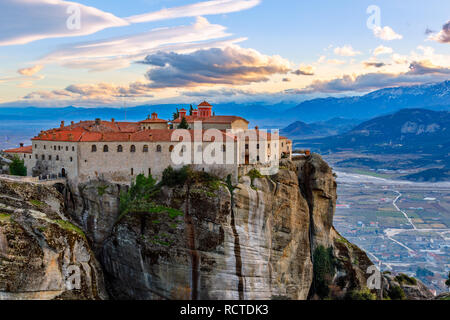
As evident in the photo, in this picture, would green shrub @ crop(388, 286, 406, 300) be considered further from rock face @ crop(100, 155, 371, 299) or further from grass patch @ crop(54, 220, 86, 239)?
grass patch @ crop(54, 220, 86, 239)

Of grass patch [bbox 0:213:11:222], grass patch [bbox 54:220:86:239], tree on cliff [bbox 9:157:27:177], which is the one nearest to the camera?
grass patch [bbox 0:213:11:222]

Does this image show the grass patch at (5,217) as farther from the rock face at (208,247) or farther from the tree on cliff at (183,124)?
the tree on cliff at (183,124)

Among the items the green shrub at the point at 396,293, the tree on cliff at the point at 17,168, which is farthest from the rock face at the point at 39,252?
the green shrub at the point at 396,293

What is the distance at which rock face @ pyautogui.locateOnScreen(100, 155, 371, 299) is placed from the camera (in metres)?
45.0

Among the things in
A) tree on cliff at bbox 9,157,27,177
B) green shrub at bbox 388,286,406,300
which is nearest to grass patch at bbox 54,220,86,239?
tree on cliff at bbox 9,157,27,177

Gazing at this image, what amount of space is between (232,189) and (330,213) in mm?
18803

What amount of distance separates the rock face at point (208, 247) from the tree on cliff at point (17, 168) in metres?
15.6

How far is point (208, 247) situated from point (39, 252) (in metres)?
16.7

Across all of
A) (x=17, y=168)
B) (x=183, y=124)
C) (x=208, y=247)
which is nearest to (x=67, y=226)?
(x=208, y=247)

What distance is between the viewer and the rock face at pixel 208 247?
4503 centimetres

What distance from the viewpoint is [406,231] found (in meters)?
138

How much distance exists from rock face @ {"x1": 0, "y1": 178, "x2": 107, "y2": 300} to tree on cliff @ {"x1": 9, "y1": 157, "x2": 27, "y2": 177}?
8.77m

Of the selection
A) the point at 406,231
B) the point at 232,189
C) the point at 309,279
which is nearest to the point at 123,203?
the point at 232,189
